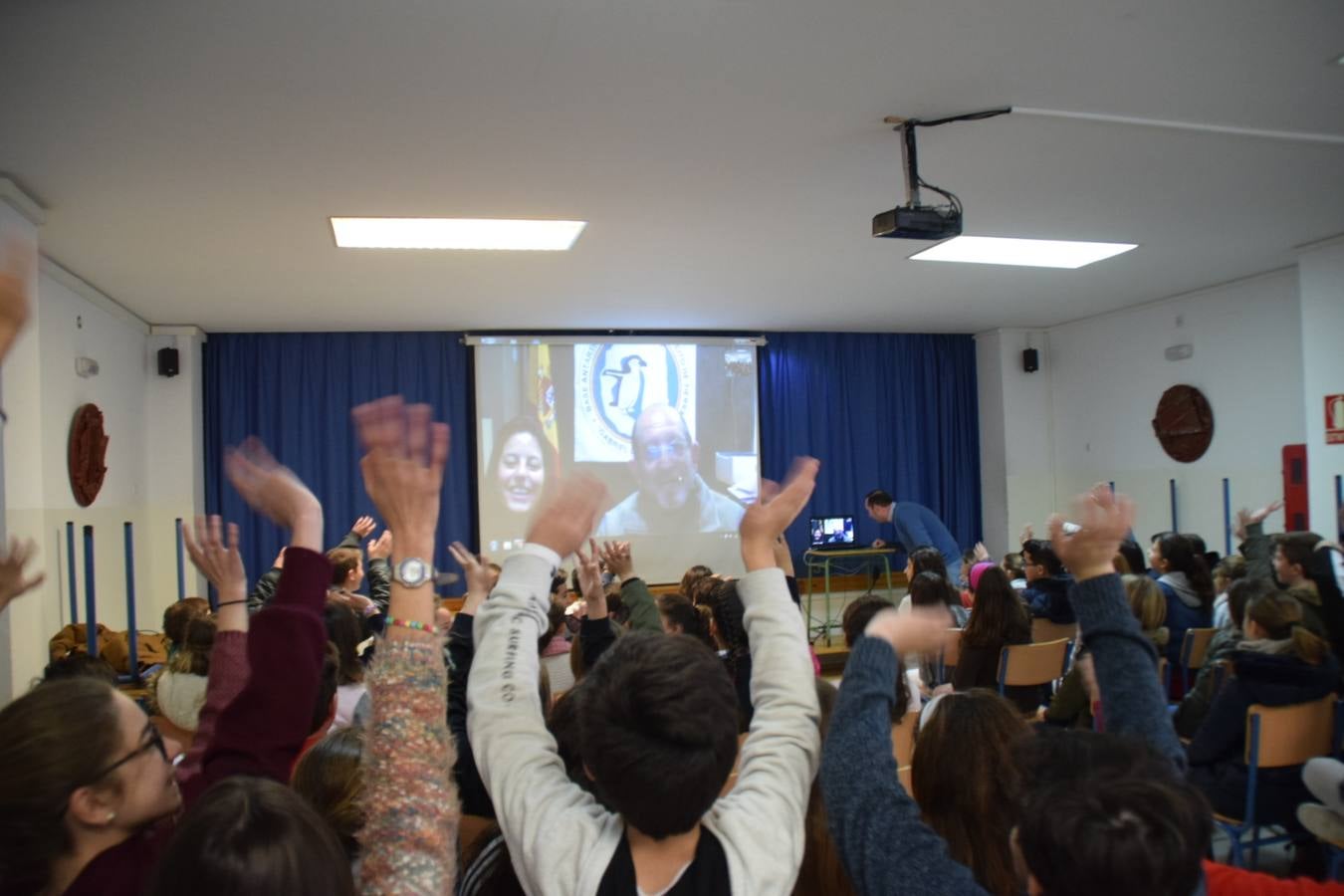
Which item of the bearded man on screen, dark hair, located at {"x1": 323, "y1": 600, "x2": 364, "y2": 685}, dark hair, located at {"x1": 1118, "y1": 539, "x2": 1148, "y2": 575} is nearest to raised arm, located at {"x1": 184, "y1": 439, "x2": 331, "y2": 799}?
dark hair, located at {"x1": 323, "y1": 600, "x2": 364, "y2": 685}

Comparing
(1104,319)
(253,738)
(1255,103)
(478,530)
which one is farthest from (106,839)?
(1104,319)

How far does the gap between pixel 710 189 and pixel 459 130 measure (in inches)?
51.5

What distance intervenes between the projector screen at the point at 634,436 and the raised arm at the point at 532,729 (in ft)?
22.7

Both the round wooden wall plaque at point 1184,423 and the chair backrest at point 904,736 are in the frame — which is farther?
the round wooden wall plaque at point 1184,423

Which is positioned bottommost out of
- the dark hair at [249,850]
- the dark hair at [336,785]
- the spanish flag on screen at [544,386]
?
the dark hair at [336,785]

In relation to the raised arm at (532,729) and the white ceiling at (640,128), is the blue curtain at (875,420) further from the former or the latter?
the raised arm at (532,729)

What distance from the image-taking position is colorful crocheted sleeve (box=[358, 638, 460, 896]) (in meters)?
0.92

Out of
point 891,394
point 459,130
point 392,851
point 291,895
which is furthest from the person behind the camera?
point 891,394

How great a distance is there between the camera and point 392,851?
3.01ft

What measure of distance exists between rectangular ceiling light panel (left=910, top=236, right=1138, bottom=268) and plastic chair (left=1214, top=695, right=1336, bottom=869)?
133 inches

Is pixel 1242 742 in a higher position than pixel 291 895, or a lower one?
lower

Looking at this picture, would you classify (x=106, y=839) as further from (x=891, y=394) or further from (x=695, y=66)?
(x=891, y=394)

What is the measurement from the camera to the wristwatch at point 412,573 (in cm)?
100

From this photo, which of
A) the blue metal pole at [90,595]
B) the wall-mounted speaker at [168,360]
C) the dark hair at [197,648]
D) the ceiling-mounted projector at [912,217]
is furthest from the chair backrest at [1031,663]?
the wall-mounted speaker at [168,360]
